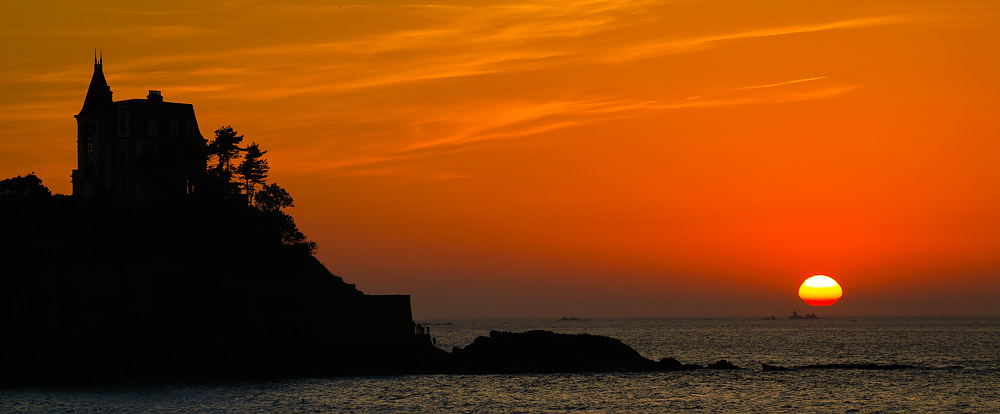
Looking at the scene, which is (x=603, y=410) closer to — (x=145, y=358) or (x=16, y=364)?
(x=145, y=358)

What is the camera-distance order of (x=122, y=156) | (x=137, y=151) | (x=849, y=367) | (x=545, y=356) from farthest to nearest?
(x=849, y=367) < (x=545, y=356) < (x=122, y=156) < (x=137, y=151)

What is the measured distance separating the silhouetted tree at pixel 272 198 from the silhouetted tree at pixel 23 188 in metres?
23.2

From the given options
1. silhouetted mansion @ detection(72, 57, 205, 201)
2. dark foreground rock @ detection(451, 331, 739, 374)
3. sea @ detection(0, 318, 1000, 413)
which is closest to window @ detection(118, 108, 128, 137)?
silhouetted mansion @ detection(72, 57, 205, 201)

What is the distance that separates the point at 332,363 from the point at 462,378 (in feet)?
38.8

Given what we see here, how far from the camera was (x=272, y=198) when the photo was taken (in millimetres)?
106938

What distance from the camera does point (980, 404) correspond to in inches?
3243

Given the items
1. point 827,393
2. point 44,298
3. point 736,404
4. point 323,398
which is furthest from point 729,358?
point 44,298

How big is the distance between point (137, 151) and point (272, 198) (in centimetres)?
1391

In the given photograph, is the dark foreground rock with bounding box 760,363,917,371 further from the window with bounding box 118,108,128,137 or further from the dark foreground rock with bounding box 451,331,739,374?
the window with bounding box 118,108,128,137

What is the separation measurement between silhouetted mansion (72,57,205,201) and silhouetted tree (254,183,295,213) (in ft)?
20.9

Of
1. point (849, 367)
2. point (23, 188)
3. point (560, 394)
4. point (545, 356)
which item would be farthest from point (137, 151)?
point (849, 367)

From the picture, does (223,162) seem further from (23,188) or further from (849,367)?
(849,367)

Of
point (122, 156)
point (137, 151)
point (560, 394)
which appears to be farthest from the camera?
point (122, 156)

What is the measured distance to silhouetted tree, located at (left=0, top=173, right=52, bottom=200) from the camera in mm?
111750
